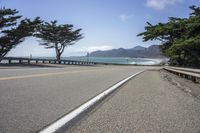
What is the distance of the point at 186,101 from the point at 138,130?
14.1 feet

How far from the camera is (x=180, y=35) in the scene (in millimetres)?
47688

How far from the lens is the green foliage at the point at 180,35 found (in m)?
38.8

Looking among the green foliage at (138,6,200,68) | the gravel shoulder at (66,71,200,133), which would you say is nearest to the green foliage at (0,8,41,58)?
the green foliage at (138,6,200,68)

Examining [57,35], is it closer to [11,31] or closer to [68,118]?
[11,31]

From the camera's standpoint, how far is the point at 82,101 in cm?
913

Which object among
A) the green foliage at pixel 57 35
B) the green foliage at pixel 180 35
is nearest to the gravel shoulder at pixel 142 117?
the green foliage at pixel 180 35

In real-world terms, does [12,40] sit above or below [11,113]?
above

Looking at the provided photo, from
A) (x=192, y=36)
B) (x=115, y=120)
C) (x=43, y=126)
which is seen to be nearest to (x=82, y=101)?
(x=115, y=120)

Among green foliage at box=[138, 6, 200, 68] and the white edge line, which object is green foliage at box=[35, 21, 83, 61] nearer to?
green foliage at box=[138, 6, 200, 68]

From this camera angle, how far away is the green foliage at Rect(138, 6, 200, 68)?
38844mm

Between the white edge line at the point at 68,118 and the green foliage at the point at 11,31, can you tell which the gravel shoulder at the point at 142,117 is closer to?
the white edge line at the point at 68,118

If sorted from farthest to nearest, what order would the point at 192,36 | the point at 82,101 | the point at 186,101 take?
1. the point at 192,36
2. the point at 186,101
3. the point at 82,101

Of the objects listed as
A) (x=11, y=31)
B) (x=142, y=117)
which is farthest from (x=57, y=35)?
(x=142, y=117)

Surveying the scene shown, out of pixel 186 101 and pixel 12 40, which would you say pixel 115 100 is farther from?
pixel 12 40
